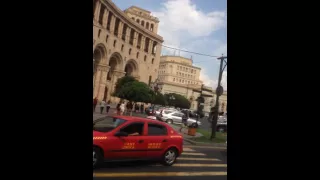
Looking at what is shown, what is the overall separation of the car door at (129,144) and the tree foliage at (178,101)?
442mm

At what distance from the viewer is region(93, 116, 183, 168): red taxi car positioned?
2.79m

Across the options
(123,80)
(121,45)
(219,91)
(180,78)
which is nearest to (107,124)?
(123,80)

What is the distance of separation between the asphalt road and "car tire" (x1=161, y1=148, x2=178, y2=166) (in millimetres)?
47

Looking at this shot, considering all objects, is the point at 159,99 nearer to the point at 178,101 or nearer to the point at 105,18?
the point at 178,101

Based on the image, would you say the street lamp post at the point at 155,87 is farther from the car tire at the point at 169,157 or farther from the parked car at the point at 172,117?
the car tire at the point at 169,157

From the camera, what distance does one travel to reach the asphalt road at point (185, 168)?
2770 millimetres

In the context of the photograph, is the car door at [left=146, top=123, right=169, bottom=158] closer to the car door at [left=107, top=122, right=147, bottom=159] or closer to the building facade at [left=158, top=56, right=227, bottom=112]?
the car door at [left=107, top=122, right=147, bottom=159]

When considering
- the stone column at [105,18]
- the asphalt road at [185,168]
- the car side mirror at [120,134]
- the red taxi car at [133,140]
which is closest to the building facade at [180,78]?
the red taxi car at [133,140]

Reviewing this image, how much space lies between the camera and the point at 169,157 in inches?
115

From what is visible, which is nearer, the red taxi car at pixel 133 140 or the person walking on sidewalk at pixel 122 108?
the red taxi car at pixel 133 140
